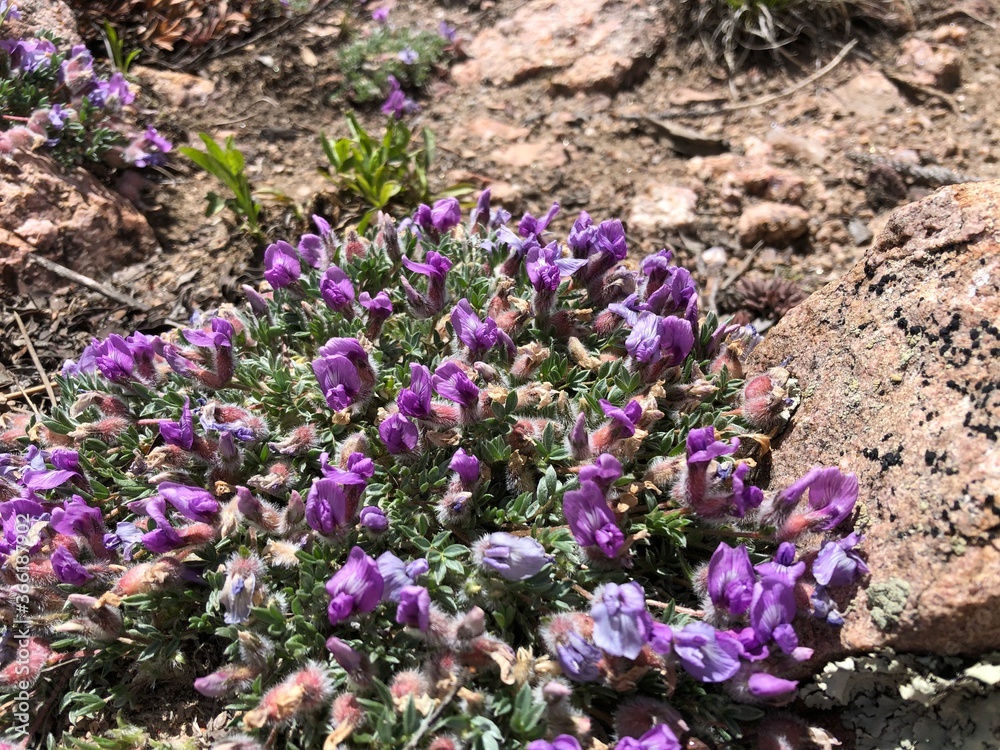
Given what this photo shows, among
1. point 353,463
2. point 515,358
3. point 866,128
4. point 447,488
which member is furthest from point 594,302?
point 866,128

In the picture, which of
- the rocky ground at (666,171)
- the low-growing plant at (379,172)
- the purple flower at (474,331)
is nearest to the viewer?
the rocky ground at (666,171)

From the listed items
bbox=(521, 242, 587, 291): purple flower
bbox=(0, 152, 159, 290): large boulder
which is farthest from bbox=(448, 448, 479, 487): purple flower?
bbox=(0, 152, 159, 290): large boulder

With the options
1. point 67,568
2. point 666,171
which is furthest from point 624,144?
point 67,568

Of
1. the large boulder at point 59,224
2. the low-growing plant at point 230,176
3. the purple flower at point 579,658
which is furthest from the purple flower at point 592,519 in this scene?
the large boulder at point 59,224

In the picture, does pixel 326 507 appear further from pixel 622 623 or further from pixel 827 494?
pixel 827 494

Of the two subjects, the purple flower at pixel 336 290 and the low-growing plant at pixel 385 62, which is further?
the low-growing plant at pixel 385 62

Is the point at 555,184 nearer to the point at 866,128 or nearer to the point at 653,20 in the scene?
the point at 653,20

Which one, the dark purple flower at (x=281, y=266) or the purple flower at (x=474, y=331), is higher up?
the dark purple flower at (x=281, y=266)

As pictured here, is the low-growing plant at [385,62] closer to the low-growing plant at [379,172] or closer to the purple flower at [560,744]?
the low-growing plant at [379,172]
